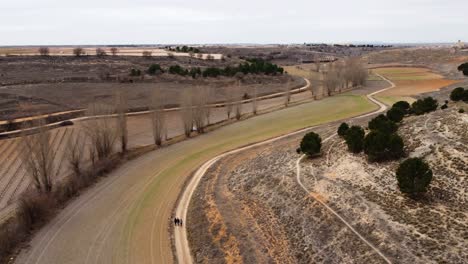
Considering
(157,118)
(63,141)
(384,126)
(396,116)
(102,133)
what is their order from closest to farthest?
1. (384,126)
2. (396,116)
3. (102,133)
4. (157,118)
5. (63,141)

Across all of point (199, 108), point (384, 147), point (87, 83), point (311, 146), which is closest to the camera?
point (384, 147)

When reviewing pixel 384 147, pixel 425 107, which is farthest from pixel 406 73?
pixel 384 147

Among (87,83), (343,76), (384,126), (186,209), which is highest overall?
(384,126)

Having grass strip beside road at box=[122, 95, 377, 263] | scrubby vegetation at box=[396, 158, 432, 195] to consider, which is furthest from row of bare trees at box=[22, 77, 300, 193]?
scrubby vegetation at box=[396, 158, 432, 195]

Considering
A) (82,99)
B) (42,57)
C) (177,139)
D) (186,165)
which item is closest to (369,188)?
(186,165)

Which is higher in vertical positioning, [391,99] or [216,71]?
[216,71]

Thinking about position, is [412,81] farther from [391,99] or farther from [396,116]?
[396,116]

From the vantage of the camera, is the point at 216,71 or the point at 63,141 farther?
the point at 216,71

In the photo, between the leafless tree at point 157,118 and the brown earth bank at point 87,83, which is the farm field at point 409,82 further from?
the leafless tree at point 157,118
